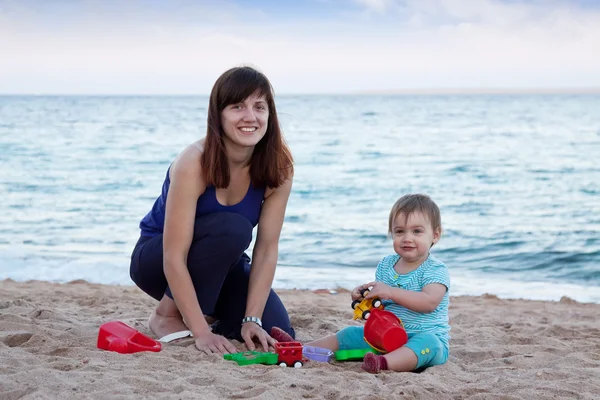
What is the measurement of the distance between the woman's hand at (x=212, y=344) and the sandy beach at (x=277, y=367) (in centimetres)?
5

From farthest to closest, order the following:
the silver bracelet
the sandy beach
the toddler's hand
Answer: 1. the silver bracelet
2. the toddler's hand
3. the sandy beach

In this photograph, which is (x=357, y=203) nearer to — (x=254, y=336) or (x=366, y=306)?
(x=254, y=336)

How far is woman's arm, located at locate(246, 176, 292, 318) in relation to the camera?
359 cm

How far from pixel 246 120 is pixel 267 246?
0.72 metres

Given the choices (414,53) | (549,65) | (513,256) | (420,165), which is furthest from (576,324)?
(414,53)

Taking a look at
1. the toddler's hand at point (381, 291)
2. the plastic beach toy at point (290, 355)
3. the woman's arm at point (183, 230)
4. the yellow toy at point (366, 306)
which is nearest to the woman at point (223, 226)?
the woman's arm at point (183, 230)

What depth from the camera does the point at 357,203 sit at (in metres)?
12.8

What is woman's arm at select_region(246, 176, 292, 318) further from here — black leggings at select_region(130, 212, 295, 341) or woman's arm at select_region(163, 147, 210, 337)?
woman's arm at select_region(163, 147, 210, 337)

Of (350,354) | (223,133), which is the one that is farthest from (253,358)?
(223,133)

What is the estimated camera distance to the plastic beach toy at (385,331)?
3139mm

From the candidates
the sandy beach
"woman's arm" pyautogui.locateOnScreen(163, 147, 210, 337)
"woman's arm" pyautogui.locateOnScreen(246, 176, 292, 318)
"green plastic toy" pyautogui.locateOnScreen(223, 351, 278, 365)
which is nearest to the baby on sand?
the sandy beach

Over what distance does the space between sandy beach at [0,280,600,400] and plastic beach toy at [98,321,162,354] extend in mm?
78

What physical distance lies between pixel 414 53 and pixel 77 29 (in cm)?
1610

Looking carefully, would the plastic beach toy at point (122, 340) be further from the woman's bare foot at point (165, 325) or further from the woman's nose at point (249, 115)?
the woman's nose at point (249, 115)
